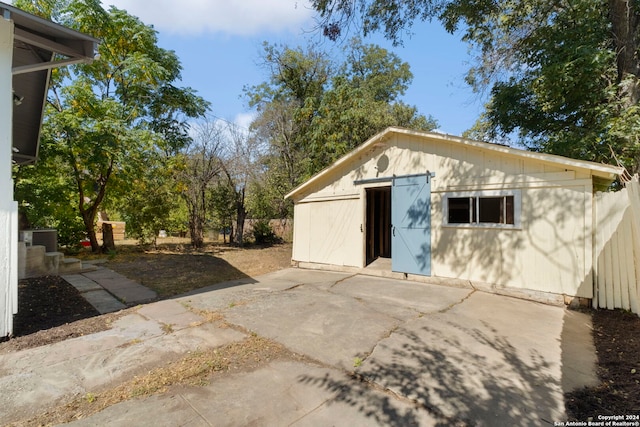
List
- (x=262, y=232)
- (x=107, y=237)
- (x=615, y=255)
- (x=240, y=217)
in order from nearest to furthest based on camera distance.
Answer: (x=615, y=255), (x=107, y=237), (x=240, y=217), (x=262, y=232)

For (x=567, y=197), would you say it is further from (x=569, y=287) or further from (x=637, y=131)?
(x=637, y=131)

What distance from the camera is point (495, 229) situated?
6.02m

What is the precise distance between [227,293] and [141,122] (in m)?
9.63

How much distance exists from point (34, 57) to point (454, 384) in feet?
26.6

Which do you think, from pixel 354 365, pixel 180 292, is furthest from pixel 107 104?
pixel 354 365

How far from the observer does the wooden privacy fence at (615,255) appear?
14.9 ft

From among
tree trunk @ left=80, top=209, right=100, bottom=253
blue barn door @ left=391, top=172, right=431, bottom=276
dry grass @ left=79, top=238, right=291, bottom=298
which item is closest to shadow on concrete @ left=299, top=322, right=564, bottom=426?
blue barn door @ left=391, top=172, right=431, bottom=276

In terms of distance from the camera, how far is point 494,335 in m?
3.88

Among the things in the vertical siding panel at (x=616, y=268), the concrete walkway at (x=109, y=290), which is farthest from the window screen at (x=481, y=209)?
the concrete walkway at (x=109, y=290)

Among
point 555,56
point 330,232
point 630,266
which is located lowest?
point 630,266

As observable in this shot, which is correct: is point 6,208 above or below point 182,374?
above

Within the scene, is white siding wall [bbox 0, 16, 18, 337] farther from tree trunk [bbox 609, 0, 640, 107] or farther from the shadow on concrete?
tree trunk [bbox 609, 0, 640, 107]

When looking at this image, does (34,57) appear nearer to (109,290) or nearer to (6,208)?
(6,208)

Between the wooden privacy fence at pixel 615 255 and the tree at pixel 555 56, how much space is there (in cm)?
262
